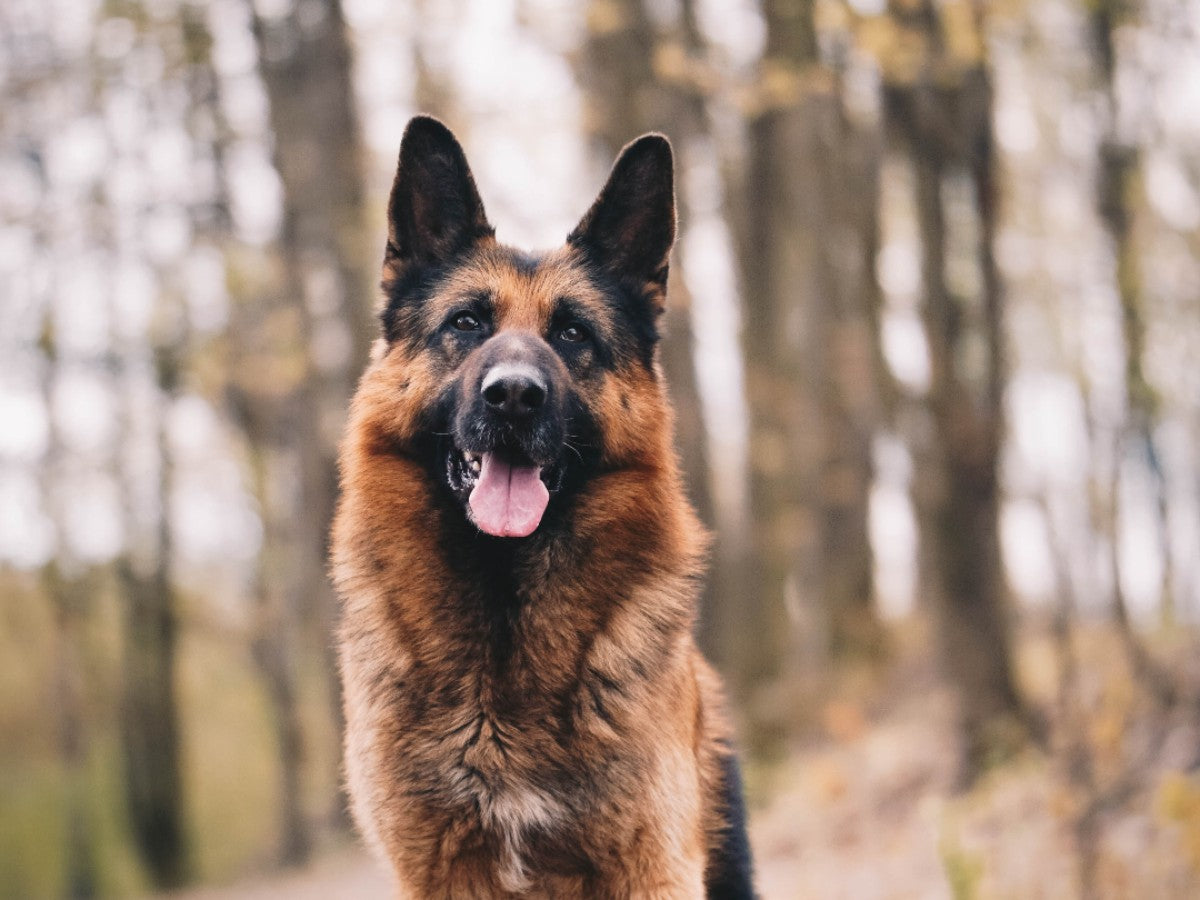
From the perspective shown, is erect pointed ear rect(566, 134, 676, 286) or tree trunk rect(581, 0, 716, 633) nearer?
erect pointed ear rect(566, 134, 676, 286)

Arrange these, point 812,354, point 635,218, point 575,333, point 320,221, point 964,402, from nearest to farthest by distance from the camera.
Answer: point 575,333 < point 635,218 < point 964,402 < point 320,221 < point 812,354

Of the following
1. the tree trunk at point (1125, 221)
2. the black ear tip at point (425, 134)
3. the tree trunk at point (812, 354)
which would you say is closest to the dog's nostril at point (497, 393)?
the black ear tip at point (425, 134)

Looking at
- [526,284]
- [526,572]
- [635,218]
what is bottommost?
[526,572]

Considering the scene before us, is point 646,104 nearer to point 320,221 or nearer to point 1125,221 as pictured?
point 320,221

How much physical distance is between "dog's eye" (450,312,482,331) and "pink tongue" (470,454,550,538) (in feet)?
1.89

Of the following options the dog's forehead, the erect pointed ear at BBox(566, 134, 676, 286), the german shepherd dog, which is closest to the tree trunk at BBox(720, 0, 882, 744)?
the erect pointed ear at BBox(566, 134, 676, 286)

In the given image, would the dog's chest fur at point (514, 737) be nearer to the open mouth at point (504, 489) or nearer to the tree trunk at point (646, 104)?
the open mouth at point (504, 489)

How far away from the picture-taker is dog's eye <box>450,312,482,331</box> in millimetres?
4020

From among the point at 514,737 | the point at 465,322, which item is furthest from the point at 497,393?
the point at 514,737

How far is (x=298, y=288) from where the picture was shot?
1087 centimetres

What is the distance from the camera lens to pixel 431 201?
4172mm

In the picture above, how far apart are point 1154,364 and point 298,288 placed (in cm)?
750

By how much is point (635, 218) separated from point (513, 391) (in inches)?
43.5

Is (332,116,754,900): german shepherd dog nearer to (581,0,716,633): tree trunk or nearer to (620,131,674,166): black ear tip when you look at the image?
(620,131,674,166): black ear tip
